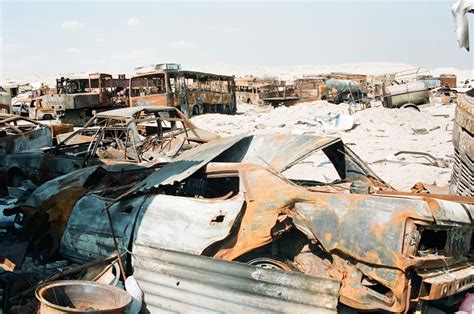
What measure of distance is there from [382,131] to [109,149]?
10.3 m

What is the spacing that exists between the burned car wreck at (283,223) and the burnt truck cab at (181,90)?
1508 cm

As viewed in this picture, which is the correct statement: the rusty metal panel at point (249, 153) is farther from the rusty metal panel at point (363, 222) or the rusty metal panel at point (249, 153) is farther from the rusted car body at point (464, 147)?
the rusted car body at point (464, 147)

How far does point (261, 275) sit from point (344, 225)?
712 millimetres

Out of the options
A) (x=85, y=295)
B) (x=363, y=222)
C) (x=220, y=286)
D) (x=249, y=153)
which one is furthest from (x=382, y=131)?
(x=85, y=295)

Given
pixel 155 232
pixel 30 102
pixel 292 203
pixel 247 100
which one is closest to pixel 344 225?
pixel 292 203

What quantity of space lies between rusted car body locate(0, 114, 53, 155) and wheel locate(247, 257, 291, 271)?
288 inches

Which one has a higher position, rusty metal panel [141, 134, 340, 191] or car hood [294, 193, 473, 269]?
rusty metal panel [141, 134, 340, 191]

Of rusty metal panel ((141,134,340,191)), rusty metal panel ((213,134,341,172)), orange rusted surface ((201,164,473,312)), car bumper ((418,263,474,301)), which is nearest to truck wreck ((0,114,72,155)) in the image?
rusty metal panel ((141,134,340,191))

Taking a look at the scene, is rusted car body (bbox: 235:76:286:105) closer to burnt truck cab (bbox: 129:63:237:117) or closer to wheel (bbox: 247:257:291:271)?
burnt truck cab (bbox: 129:63:237:117)

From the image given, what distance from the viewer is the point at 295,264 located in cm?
386

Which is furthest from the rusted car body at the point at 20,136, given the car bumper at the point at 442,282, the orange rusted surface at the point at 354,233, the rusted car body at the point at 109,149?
the car bumper at the point at 442,282

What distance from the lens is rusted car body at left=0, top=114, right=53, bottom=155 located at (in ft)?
31.6

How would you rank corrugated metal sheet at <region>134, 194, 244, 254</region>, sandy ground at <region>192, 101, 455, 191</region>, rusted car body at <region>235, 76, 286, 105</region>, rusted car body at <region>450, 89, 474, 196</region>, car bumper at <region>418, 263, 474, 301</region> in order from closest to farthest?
car bumper at <region>418, 263, 474, 301</region>
corrugated metal sheet at <region>134, 194, 244, 254</region>
rusted car body at <region>450, 89, 474, 196</region>
sandy ground at <region>192, 101, 455, 191</region>
rusted car body at <region>235, 76, 286, 105</region>

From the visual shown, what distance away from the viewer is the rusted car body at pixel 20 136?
9617mm
